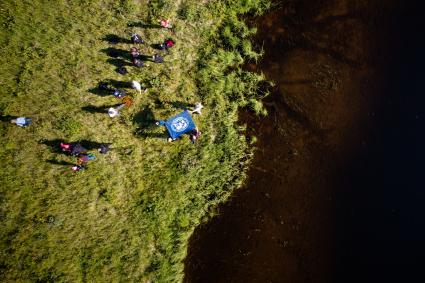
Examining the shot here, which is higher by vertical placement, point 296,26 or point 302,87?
point 296,26

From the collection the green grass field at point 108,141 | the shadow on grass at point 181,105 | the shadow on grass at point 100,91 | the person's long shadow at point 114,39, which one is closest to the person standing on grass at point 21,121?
the green grass field at point 108,141

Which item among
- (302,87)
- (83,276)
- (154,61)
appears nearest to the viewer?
(83,276)

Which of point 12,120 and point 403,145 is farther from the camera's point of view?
point 403,145

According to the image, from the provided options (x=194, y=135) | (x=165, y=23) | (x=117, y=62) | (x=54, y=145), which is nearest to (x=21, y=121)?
(x=54, y=145)

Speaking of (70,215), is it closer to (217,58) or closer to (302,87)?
(217,58)

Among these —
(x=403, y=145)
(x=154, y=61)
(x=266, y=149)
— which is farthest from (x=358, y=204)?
(x=154, y=61)
